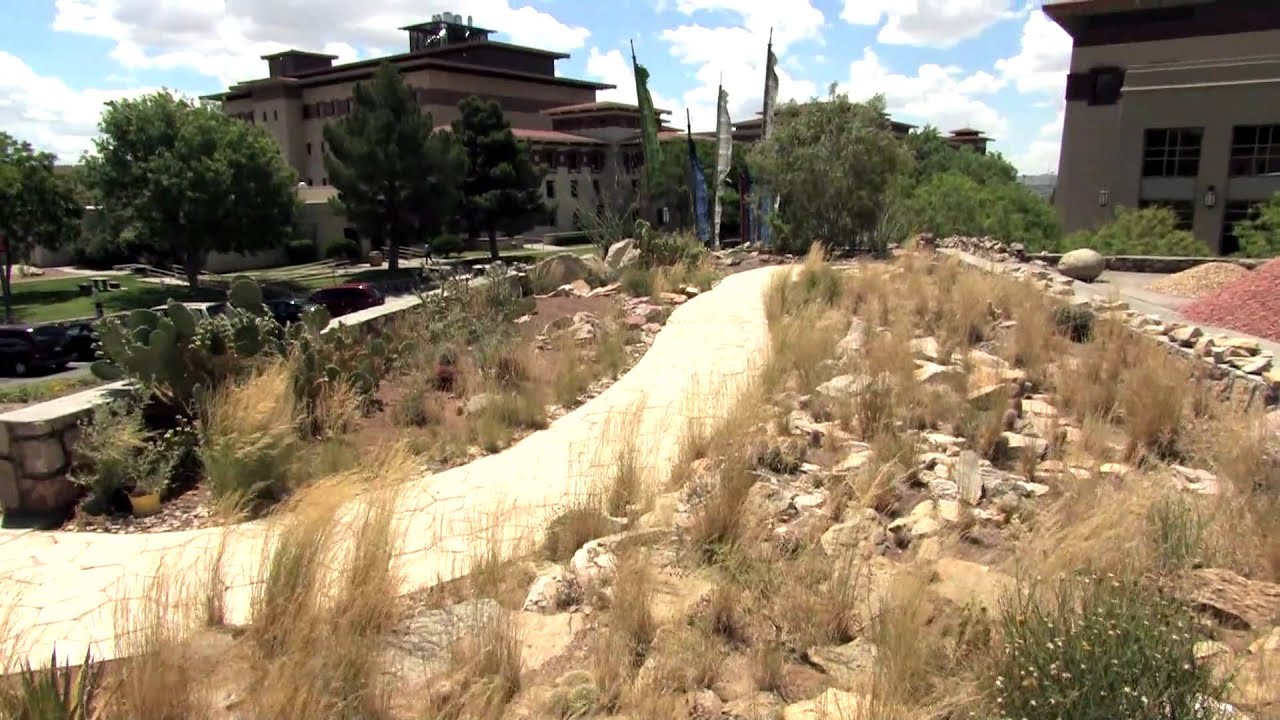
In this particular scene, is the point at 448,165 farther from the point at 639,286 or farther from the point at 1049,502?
the point at 1049,502

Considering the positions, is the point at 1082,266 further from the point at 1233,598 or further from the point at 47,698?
the point at 47,698

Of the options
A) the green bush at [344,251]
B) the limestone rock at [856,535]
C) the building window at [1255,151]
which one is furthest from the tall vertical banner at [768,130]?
the green bush at [344,251]

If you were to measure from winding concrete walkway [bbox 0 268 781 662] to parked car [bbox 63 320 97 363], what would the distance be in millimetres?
25990

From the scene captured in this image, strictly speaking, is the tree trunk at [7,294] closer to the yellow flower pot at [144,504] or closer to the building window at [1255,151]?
the yellow flower pot at [144,504]

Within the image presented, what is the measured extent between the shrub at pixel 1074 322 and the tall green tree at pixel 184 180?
38701 mm

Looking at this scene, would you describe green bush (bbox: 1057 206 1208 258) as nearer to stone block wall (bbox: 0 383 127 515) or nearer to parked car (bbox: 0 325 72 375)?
stone block wall (bbox: 0 383 127 515)

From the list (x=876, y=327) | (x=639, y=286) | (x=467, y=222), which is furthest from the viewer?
(x=467, y=222)

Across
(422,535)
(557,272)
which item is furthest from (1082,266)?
(422,535)

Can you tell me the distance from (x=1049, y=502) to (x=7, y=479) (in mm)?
6723

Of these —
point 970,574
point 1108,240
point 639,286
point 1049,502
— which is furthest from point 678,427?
point 1108,240

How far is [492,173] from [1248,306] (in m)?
40.9

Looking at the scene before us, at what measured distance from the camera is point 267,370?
23.8 feet

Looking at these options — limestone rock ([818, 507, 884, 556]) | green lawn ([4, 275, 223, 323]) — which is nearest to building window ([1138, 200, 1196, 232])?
limestone rock ([818, 507, 884, 556])

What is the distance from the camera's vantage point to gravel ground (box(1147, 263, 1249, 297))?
53.2ft
